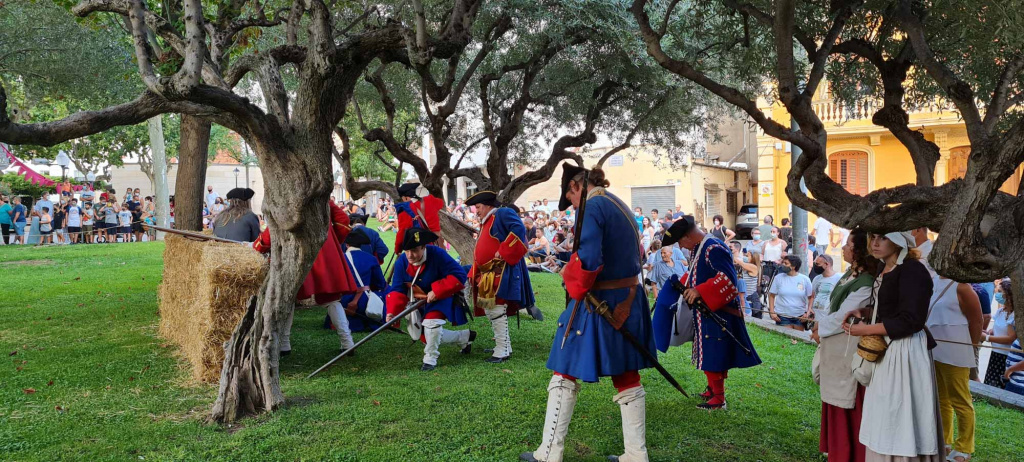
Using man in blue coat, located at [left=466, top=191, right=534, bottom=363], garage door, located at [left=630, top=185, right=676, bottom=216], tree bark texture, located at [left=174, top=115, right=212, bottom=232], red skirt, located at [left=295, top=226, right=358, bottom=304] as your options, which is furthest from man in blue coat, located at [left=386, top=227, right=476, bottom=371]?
garage door, located at [left=630, top=185, right=676, bottom=216]

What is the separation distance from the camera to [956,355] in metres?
5.10

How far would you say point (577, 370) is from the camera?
4.61 metres

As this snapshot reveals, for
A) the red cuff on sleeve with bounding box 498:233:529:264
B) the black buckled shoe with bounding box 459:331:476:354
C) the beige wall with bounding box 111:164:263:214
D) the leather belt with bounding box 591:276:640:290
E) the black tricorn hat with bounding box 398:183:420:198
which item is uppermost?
the beige wall with bounding box 111:164:263:214

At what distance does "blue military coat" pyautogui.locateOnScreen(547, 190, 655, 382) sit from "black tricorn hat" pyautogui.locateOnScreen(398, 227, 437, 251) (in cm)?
289

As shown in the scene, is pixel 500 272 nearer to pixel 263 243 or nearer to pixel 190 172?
pixel 263 243

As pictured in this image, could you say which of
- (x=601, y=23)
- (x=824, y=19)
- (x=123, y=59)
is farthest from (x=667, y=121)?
(x=123, y=59)

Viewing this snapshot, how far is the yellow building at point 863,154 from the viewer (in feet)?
70.5

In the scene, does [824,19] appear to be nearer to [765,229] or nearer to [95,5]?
[95,5]

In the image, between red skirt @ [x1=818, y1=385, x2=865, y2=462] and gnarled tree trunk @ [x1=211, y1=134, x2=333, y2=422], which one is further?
gnarled tree trunk @ [x1=211, y1=134, x2=333, y2=422]

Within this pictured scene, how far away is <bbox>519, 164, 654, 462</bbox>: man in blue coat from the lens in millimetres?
4617

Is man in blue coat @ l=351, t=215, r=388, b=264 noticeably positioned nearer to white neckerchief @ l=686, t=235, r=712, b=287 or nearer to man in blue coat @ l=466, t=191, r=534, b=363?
man in blue coat @ l=466, t=191, r=534, b=363

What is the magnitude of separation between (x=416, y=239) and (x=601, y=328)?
3202mm

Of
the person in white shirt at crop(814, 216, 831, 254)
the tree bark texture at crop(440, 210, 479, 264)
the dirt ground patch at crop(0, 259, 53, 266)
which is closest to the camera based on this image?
the tree bark texture at crop(440, 210, 479, 264)

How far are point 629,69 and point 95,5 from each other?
317 inches
